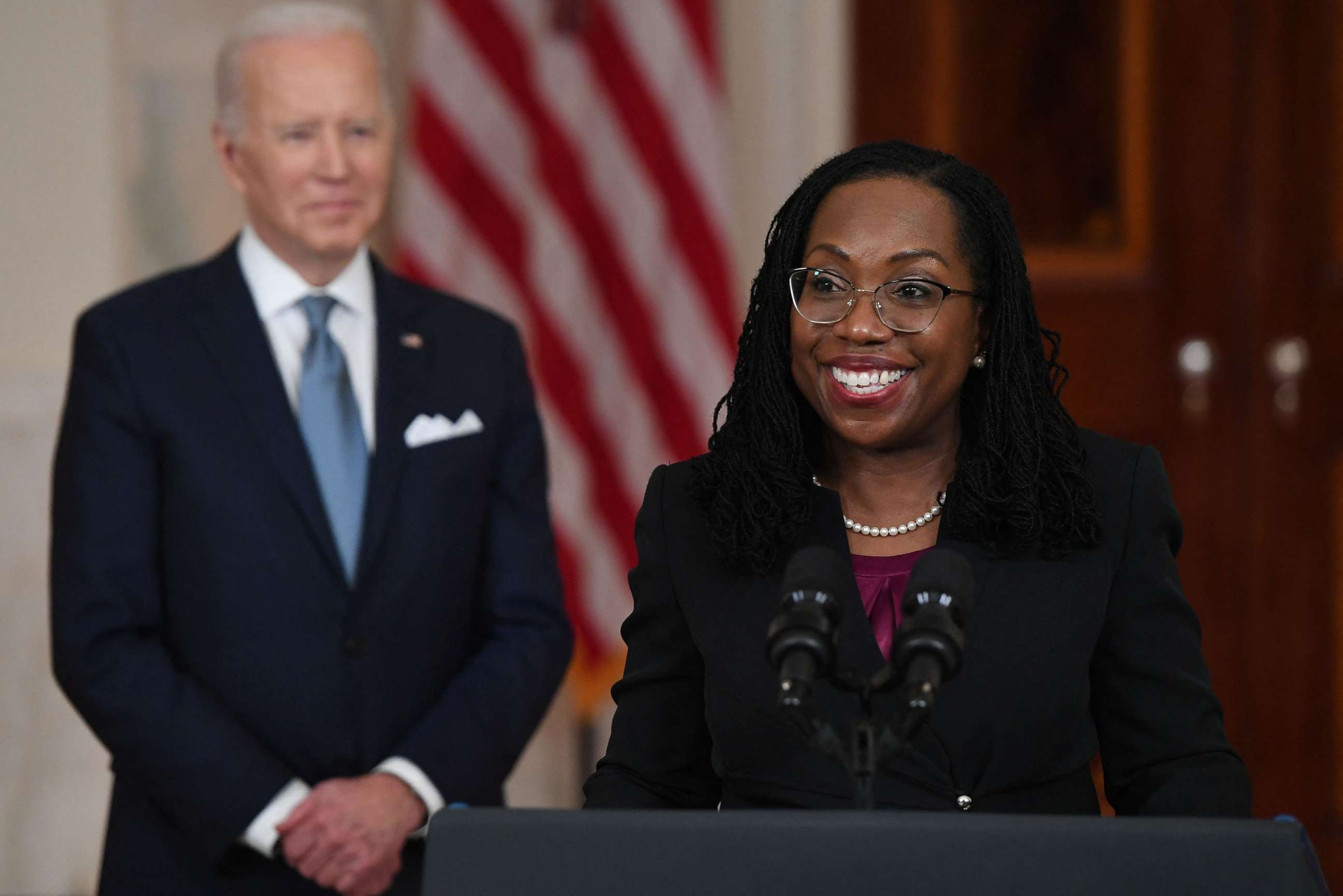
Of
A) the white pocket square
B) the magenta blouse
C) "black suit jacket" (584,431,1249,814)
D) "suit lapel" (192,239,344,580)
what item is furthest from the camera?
the white pocket square

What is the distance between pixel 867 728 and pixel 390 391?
50.9 inches

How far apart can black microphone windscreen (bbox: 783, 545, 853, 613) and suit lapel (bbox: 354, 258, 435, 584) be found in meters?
1.11

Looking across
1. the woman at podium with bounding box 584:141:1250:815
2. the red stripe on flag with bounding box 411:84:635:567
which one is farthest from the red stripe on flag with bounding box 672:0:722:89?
the woman at podium with bounding box 584:141:1250:815

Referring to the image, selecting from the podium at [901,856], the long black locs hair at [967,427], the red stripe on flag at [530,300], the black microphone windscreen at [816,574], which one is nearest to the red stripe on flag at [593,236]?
the red stripe on flag at [530,300]

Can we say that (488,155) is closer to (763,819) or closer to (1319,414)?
(1319,414)

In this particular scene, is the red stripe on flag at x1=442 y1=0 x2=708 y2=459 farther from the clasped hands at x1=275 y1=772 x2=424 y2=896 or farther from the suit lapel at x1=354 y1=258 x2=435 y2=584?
the clasped hands at x1=275 y1=772 x2=424 y2=896

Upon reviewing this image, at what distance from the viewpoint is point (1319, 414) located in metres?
4.27

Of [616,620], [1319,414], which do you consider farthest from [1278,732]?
[616,620]

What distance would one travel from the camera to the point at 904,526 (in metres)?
1.83

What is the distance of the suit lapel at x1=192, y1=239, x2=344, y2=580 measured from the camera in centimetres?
229

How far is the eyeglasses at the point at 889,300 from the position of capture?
5.62 ft

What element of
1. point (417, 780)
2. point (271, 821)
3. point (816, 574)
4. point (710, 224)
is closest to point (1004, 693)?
point (816, 574)

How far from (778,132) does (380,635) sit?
223 centimetres

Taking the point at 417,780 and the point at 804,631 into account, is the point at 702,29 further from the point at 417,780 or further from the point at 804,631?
the point at 804,631
